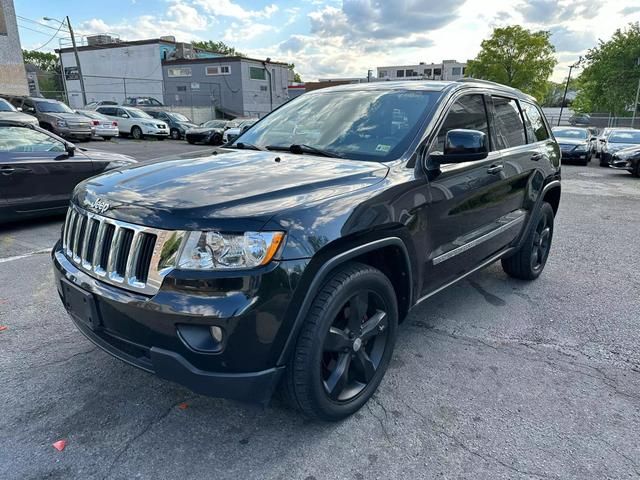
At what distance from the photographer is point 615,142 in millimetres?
16641

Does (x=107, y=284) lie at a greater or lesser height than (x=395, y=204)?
lesser

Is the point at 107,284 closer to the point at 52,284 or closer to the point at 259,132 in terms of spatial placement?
the point at 259,132

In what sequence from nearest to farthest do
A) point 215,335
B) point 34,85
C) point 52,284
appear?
1. point 215,335
2. point 52,284
3. point 34,85

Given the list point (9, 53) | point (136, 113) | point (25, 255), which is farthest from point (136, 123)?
point (25, 255)

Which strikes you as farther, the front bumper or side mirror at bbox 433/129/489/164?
side mirror at bbox 433/129/489/164

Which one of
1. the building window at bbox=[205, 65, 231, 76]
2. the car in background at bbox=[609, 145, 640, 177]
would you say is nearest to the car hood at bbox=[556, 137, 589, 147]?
the car in background at bbox=[609, 145, 640, 177]

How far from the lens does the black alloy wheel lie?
2418 millimetres

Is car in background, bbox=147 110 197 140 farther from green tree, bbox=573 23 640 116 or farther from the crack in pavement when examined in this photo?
green tree, bbox=573 23 640 116

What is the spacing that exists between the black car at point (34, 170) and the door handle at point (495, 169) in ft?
13.9

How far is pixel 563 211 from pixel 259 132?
701 cm

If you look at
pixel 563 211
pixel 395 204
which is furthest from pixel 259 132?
pixel 563 211

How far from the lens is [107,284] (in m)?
2.21

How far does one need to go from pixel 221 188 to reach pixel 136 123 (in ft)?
80.9

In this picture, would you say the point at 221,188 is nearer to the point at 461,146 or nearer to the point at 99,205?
the point at 99,205
